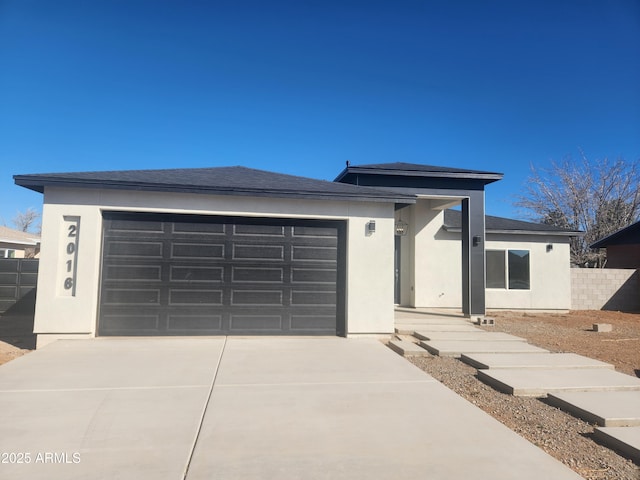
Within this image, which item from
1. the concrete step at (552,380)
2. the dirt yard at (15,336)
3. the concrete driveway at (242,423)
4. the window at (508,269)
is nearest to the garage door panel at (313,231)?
the concrete driveway at (242,423)

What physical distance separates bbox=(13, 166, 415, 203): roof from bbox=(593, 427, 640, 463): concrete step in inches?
201

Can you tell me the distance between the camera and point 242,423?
3.56 metres

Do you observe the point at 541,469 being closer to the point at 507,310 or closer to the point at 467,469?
the point at 467,469

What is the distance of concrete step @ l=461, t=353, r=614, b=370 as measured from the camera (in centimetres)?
582

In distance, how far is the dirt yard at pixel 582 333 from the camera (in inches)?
276

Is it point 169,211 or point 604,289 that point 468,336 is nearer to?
point 169,211

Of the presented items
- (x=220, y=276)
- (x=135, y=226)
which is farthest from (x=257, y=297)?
(x=135, y=226)

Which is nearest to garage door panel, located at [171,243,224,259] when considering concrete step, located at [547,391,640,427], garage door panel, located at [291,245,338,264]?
garage door panel, located at [291,245,338,264]

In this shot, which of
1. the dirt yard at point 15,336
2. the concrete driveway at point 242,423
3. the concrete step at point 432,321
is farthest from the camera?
the concrete step at point 432,321

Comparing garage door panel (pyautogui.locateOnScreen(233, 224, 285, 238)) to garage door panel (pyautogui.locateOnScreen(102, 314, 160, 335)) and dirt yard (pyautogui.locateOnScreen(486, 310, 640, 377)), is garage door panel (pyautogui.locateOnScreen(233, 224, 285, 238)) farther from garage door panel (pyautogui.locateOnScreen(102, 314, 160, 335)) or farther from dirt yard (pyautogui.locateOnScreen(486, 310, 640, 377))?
dirt yard (pyautogui.locateOnScreen(486, 310, 640, 377))

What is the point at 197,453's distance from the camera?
2.97 meters

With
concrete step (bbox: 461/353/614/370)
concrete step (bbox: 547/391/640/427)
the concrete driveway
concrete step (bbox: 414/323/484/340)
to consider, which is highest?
concrete step (bbox: 414/323/484/340)

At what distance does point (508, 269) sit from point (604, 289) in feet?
15.8

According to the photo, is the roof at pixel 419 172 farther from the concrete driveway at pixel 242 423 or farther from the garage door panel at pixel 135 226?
the concrete driveway at pixel 242 423
